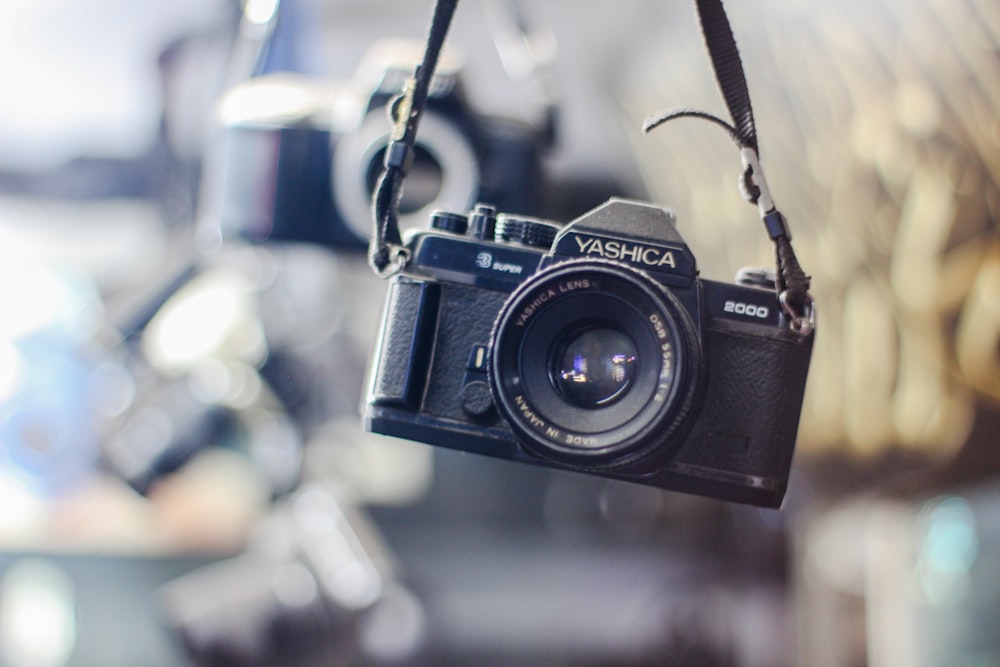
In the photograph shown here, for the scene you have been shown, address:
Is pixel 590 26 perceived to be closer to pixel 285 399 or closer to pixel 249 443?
pixel 285 399

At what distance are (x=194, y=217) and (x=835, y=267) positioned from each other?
831mm

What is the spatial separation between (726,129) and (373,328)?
1.40 meters

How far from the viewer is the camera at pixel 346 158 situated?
658mm

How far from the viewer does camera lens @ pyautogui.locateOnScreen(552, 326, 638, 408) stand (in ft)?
1.45

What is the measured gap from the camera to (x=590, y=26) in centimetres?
178


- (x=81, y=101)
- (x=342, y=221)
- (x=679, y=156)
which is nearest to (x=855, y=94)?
(x=679, y=156)

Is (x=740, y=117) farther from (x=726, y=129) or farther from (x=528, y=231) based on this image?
(x=528, y=231)

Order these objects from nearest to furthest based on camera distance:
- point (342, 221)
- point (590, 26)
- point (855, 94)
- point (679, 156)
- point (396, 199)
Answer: point (396, 199) → point (342, 221) → point (855, 94) → point (679, 156) → point (590, 26)

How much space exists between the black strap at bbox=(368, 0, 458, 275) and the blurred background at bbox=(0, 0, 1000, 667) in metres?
0.17

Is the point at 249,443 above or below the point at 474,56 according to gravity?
below

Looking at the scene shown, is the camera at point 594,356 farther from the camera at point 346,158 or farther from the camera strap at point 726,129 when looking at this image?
the camera at point 346,158

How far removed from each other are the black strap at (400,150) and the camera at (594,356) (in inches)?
0.8

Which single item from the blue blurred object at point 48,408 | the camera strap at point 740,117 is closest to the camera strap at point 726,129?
the camera strap at point 740,117

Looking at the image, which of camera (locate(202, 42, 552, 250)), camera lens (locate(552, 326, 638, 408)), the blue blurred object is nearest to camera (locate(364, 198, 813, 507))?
camera lens (locate(552, 326, 638, 408))
